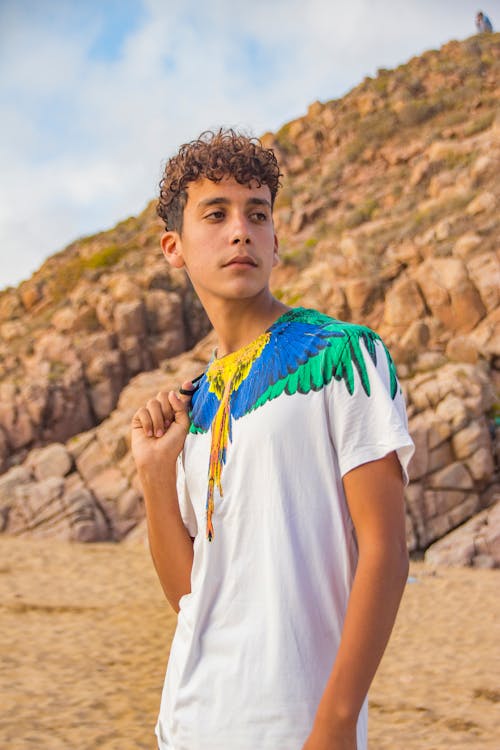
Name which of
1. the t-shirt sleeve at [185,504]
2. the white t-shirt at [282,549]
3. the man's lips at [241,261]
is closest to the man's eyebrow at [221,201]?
the man's lips at [241,261]

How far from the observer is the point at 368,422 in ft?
4.92

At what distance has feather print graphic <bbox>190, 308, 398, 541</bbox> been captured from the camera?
1580mm

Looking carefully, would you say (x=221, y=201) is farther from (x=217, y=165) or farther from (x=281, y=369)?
(x=281, y=369)

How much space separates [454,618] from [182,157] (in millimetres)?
10551

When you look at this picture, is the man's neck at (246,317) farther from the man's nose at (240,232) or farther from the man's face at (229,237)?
the man's nose at (240,232)

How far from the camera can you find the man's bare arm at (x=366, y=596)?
1.35 meters

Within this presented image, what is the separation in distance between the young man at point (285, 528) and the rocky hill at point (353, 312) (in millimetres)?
13234

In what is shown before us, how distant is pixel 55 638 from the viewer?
1027 cm

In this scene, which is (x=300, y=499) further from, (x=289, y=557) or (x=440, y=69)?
(x=440, y=69)

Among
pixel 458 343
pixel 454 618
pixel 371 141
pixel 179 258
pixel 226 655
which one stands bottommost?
pixel 454 618

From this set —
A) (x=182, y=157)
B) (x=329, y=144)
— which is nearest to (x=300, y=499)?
(x=182, y=157)

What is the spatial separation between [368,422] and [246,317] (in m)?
0.57

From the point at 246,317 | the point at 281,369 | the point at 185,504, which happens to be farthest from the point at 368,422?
the point at 185,504

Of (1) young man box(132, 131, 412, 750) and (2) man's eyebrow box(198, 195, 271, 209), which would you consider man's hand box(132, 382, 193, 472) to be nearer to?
(1) young man box(132, 131, 412, 750)
